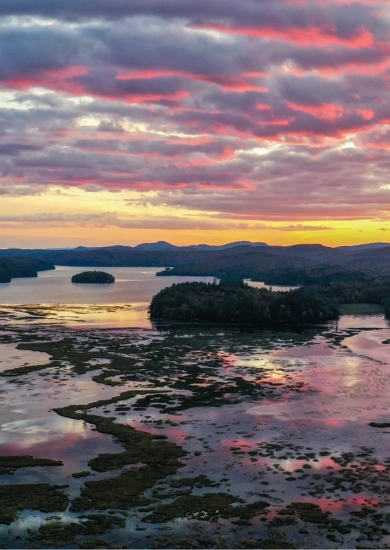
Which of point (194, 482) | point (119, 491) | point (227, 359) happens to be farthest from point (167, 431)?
point (227, 359)

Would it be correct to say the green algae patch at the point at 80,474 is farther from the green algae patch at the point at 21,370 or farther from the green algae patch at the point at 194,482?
the green algae patch at the point at 21,370

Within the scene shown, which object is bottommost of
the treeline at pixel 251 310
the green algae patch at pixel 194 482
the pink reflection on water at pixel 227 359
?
the green algae patch at pixel 194 482

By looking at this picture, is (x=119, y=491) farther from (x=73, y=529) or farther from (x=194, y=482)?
(x=73, y=529)

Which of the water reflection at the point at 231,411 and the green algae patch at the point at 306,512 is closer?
the green algae patch at the point at 306,512

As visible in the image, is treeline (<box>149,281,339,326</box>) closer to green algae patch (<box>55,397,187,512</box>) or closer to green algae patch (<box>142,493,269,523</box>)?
green algae patch (<box>55,397,187,512</box>)

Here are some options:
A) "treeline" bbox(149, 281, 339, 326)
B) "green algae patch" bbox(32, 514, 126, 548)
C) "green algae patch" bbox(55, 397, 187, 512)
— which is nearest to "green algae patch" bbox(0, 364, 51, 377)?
"green algae patch" bbox(55, 397, 187, 512)

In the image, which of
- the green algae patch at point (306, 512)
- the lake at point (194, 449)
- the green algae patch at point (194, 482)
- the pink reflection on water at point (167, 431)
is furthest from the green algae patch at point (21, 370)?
the green algae patch at point (306, 512)
